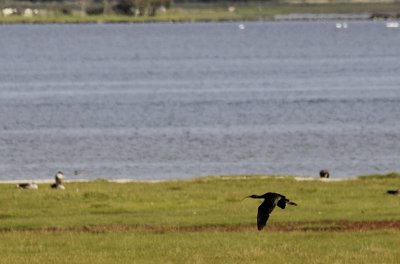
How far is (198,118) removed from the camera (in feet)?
252

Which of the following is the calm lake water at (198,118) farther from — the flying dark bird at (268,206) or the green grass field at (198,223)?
the flying dark bird at (268,206)

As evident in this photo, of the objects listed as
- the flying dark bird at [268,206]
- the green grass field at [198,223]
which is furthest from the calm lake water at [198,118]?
the flying dark bird at [268,206]

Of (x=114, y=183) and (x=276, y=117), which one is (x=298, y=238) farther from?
(x=276, y=117)

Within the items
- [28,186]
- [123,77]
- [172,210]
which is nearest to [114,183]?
[28,186]

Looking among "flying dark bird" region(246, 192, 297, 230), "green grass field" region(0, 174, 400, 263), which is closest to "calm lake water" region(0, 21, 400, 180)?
"green grass field" region(0, 174, 400, 263)

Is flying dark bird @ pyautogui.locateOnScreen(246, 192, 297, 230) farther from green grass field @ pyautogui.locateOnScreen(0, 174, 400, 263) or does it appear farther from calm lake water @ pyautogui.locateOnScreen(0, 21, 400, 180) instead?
calm lake water @ pyautogui.locateOnScreen(0, 21, 400, 180)

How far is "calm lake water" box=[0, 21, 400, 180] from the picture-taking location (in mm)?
53291

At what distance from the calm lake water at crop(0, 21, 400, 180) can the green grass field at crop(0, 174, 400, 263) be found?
12720 millimetres

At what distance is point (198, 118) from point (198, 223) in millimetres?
49665

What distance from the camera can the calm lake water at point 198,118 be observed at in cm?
5329

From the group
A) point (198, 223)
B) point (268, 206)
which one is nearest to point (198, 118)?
point (198, 223)

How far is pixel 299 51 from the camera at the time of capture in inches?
6964

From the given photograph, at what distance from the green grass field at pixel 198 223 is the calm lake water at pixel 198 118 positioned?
41.7 feet

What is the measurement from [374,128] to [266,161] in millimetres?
16205
